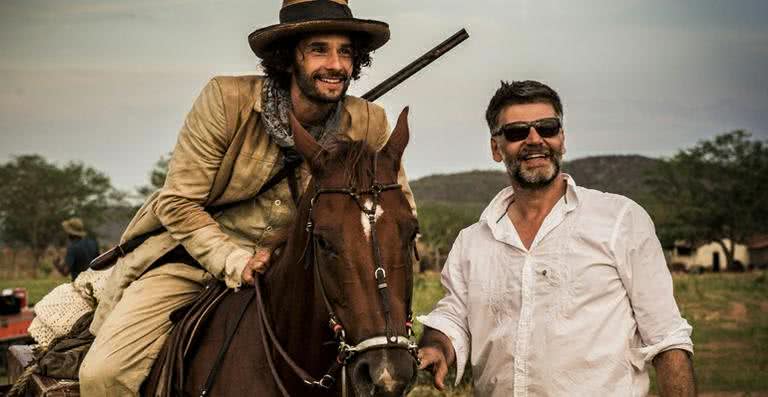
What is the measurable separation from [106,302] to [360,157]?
95.7 inches

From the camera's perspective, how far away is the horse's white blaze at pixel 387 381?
363 cm

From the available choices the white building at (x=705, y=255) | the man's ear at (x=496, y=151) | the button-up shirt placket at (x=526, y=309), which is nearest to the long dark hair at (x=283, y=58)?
the man's ear at (x=496, y=151)

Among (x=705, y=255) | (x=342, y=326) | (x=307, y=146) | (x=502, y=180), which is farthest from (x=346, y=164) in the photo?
(x=502, y=180)

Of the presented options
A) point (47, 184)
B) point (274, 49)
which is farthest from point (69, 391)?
point (47, 184)

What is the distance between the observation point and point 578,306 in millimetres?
4629

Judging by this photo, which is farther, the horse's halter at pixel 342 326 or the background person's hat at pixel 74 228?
the background person's hat at pixel 74 228

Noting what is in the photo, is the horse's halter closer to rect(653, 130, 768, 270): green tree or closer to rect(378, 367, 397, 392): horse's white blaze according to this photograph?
rect(378, 367, 397, 392): horse's white blaze

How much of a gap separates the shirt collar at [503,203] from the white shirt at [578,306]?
11mm

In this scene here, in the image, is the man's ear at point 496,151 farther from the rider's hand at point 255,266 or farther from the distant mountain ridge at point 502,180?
the distant mountain ridge at point 502,180

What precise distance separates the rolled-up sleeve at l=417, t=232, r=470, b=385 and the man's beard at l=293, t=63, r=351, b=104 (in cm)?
103

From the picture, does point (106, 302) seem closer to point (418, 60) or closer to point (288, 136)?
point (288, 136)

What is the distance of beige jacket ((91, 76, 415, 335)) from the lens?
5.44m

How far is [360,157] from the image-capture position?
421cm

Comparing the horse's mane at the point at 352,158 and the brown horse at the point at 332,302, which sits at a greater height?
the horse's mane at the point at 352,158
